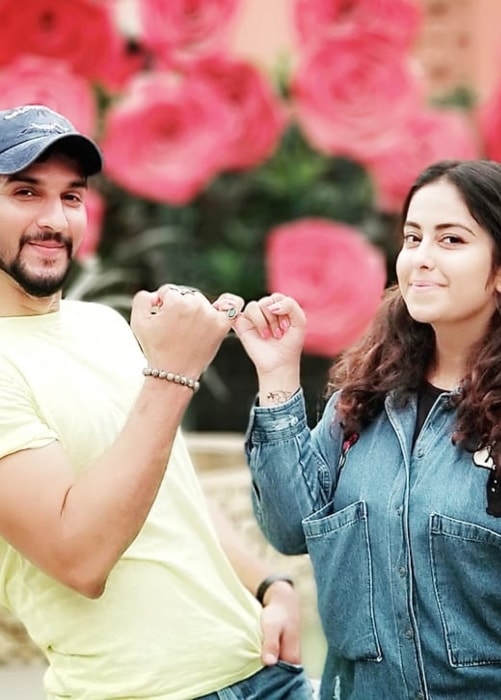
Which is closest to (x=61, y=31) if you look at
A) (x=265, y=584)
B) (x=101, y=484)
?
(x=265, y=584)

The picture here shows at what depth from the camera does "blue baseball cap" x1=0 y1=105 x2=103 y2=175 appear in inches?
93.1

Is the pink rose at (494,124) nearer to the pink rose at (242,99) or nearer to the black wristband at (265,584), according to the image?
the pink rose at (242,99)

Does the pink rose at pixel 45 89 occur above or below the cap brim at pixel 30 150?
above

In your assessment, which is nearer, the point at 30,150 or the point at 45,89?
the point at 30,150

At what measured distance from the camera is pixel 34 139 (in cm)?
238

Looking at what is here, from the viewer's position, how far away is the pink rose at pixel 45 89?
3.86 metres

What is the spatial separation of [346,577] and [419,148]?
1.99 meters

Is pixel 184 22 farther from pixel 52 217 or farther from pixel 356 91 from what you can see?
pixel 52 217

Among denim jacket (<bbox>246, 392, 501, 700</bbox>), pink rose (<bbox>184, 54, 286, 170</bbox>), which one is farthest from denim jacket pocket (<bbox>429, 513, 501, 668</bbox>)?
pink rose (<bbox>184, 54, 286, 170</bbox>)

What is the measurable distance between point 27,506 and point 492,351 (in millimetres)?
735

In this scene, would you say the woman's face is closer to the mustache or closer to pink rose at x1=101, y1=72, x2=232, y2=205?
the mustache

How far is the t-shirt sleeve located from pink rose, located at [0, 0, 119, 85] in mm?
1750

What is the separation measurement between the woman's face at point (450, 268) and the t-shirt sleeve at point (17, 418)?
0.59 meters

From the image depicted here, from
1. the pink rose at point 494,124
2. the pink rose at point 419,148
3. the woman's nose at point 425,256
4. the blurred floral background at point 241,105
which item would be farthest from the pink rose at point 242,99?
the woman's nose at point 425,256
